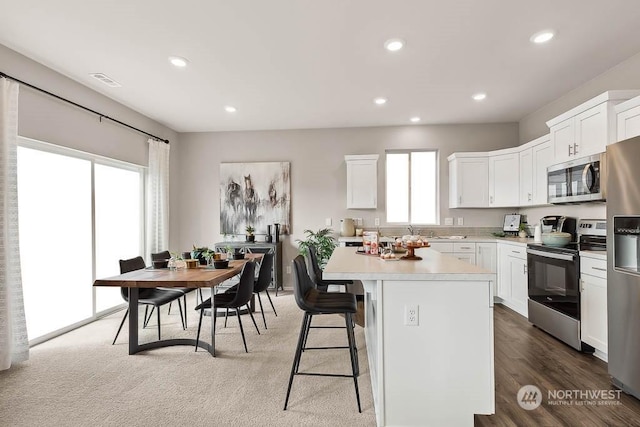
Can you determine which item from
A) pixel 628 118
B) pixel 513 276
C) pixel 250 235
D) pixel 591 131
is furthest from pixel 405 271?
pixel 250 235

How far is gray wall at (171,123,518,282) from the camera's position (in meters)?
5.46

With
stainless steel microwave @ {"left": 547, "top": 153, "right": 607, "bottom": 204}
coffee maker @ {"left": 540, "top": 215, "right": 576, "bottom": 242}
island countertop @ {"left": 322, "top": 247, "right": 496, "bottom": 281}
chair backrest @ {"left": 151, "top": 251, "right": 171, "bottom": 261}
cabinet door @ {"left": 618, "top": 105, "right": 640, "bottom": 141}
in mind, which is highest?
cabinet door @ {"left": 618, "top": 105, "right": 640, "bottom": 141}

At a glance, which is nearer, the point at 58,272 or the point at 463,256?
the point at 58,272

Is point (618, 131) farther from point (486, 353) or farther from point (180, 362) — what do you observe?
point (180, 362)

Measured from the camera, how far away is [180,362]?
2.93m

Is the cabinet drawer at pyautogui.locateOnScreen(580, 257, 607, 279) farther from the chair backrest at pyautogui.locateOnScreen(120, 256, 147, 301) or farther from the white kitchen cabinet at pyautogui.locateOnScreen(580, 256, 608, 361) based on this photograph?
the chair backrest at pyautogui.locateOnScreen(120, 256, 147, 301)

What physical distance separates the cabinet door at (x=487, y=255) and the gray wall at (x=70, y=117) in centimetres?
504

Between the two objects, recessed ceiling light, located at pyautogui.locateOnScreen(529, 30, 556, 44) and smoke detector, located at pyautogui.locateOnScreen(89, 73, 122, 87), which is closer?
recessed ceiling light, located at pyautogui.locateOnScreen(529, 30, 556, 44)

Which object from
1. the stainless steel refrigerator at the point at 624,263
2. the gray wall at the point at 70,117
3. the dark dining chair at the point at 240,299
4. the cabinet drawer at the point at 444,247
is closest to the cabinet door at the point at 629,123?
the stainless steel refrigerator at the point at 624,263

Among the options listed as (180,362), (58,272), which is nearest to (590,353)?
(180,362)

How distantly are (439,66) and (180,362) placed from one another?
3.68 meters

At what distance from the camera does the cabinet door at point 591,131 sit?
292cm

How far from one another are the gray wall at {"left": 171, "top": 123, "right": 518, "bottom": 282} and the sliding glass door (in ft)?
4.03

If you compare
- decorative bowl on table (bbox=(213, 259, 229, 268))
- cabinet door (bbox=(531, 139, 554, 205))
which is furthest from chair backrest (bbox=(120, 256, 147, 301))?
cabinet door (bbox=(531, 139, 554, 205))
